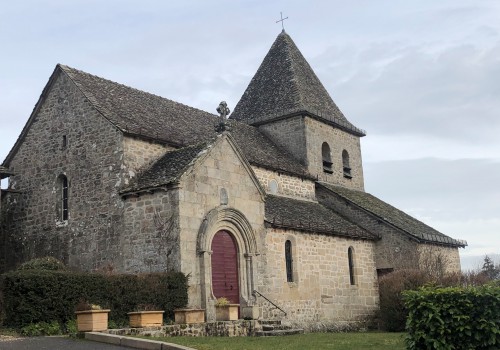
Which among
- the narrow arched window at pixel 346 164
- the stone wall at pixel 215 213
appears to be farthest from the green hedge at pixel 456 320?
the narrow arched window at pixel 346 164

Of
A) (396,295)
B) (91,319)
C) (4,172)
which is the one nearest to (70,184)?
(4,172)

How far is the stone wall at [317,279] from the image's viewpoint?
2364cm

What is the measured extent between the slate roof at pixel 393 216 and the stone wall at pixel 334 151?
692 millimetres

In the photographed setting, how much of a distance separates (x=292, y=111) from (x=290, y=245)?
10.3m

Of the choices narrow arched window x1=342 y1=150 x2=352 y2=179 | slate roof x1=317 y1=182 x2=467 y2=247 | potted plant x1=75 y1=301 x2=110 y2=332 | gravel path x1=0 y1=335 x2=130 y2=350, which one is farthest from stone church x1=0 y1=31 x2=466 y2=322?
gravel path x1=0 y1=335 x2=130 y2=350

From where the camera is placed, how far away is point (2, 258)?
24.8 metres

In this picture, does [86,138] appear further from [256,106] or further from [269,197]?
[256,106]

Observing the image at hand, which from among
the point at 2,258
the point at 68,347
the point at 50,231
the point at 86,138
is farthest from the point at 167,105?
the point at 68,347

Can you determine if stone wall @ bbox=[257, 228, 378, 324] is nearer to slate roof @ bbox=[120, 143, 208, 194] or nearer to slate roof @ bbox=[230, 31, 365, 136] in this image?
slate roof @ bbox=[120, 143, 208, 194]

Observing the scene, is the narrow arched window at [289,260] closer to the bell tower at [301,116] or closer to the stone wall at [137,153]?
the stone wall at [137,153]

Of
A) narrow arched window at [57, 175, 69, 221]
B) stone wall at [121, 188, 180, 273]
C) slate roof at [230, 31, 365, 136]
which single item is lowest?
stone wall at [121, 188, 180, 273]

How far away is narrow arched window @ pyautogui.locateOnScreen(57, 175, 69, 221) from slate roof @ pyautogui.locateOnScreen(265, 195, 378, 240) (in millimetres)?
7565

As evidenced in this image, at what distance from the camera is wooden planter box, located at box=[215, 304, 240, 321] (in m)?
19.2

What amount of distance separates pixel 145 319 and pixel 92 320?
1573 millimetres
